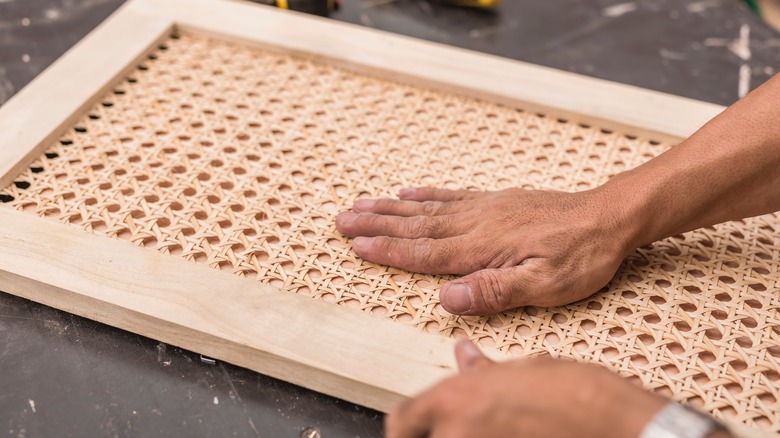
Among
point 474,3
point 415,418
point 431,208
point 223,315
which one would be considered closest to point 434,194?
point 431,208

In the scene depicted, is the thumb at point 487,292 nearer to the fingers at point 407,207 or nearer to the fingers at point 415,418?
the fingers at point 407,207

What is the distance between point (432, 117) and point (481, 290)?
37 cm

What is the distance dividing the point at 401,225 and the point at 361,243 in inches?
2.0

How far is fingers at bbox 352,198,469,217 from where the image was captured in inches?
30.9

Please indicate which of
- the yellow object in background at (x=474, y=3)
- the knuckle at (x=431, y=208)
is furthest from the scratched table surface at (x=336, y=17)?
the knuckle at (x=431, y=208)

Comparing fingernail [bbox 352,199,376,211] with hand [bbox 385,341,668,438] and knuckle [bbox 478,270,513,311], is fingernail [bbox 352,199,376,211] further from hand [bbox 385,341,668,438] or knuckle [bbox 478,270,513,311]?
hand [bbox 385,341,668,438]

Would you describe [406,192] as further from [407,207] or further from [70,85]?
[70,85]

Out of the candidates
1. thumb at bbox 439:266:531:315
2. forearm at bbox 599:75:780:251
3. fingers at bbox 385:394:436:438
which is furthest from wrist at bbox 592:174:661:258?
fingers at bbox 385:394:436:438

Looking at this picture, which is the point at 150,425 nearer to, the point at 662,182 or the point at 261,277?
the point at 261,277

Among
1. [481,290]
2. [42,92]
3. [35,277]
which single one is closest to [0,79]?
[42,92]

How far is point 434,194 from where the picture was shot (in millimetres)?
816

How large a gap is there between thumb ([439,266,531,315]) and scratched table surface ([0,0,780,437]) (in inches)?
5.4

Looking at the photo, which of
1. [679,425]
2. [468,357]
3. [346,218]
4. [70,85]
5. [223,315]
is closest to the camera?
[679,425]

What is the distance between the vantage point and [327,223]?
0.81 m
